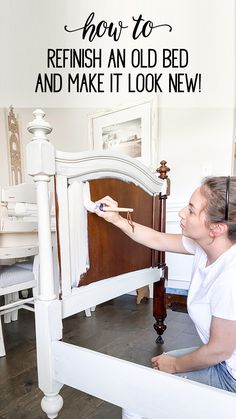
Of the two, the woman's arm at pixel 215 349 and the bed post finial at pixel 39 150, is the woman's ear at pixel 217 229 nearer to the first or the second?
the woman's arm at pixel 215 349

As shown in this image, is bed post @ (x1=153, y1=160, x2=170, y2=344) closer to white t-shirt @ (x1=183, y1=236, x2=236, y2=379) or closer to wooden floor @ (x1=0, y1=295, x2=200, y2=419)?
wooden floor @ (x1=0, y1=295, x2=200, y2=419)

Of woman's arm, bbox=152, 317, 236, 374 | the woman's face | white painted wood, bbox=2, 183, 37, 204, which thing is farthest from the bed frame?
white painted wood, bbox=2, 183, 37, 204

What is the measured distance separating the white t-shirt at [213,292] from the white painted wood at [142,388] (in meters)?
0.19

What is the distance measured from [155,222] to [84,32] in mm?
2094

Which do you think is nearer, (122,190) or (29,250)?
(122,190)

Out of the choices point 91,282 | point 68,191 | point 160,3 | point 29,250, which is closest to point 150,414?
point 91,282

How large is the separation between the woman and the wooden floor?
0.52 m

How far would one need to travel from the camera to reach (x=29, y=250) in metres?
1.78

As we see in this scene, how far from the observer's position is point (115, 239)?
4.00ft

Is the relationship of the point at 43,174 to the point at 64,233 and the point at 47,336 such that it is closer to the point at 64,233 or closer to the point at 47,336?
the point at 64,233

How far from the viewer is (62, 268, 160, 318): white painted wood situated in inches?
38.5

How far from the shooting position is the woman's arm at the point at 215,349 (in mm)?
725

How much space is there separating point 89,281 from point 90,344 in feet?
2.88

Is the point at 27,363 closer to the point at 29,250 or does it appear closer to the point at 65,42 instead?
the point at 29,250
